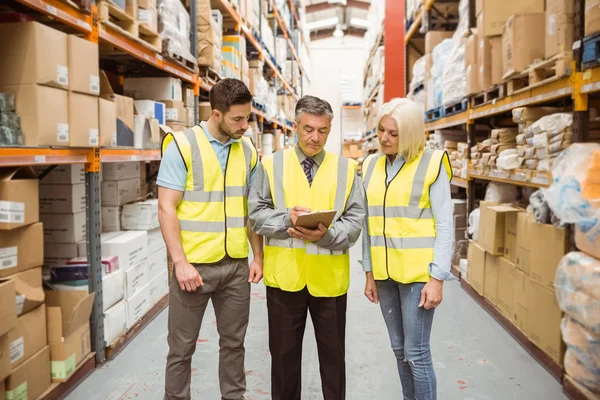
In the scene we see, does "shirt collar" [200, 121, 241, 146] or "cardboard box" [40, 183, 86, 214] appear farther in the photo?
"cardboard box" [40, 183, 86, 214]

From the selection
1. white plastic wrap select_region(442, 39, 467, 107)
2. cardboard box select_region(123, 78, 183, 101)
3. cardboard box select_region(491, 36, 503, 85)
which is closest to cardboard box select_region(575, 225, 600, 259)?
cardboard box select_region(491, 36, 503, 85)

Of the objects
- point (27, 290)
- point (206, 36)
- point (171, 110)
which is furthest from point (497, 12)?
point (27, 290)

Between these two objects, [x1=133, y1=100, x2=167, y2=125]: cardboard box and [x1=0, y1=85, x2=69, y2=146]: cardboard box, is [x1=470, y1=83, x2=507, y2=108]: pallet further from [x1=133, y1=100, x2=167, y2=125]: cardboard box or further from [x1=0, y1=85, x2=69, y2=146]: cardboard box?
[x1=0, y1=85, x2=69, y2=146]: cardboard box

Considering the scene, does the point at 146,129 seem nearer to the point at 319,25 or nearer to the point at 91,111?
the point at 91,111

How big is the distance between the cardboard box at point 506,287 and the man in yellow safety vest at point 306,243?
2164mm

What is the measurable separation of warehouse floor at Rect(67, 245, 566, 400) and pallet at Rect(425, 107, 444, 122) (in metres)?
2.63

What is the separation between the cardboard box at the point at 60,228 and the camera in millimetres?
3152

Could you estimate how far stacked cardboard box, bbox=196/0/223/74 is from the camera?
4.90 m

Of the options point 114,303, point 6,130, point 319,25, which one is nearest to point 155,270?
point 114,303

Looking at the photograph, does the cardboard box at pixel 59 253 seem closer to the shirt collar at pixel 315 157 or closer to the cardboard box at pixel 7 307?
the cardboard box at pixel 7 307

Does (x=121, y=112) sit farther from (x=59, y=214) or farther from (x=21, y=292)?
(x=21, y=292)

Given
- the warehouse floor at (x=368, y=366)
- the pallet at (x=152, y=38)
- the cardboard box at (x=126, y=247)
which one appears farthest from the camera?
the pallet at (x=152, y=38)

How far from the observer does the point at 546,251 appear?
3.14 m

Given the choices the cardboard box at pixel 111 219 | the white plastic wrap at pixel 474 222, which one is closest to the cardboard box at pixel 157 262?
the cardboard box at pixel 111 219
